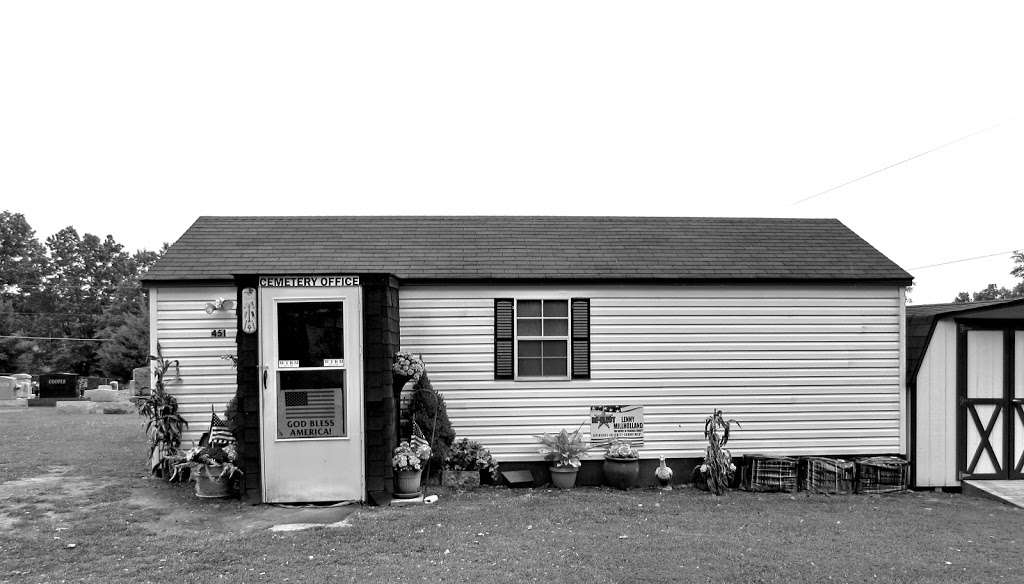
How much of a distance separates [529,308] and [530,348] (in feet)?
1.82

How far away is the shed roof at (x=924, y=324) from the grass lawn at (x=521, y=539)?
1.82 metres

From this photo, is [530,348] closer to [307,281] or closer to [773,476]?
[307,281]

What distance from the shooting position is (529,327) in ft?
31.6

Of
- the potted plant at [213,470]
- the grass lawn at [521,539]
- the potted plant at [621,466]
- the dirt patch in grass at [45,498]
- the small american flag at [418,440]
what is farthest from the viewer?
the potted plant at [621,466]

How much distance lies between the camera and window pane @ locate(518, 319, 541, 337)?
31.6 feet

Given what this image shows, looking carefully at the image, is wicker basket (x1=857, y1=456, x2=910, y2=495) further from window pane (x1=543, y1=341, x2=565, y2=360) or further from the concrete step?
window pane (x1=543, y1=341, x2=565, y2=360)

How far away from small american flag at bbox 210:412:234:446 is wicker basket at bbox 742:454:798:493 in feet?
21.9

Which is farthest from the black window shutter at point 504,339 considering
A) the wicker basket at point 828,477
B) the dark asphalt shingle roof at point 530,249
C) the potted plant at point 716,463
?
the wicker basket at point 828,477

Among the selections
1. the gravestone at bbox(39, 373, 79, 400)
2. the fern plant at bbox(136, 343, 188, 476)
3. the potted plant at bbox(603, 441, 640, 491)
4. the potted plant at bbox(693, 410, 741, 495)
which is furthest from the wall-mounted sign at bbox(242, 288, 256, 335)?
the gravestone at bbox(39, 373, 79, 400)

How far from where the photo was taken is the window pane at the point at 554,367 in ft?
31.7

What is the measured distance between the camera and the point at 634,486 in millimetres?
9391

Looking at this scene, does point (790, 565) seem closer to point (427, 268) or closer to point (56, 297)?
point (427, 268)

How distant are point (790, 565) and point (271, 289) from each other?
5.92m

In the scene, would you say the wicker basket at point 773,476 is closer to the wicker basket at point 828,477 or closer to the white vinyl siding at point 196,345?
the wicker basket at point 828,477
